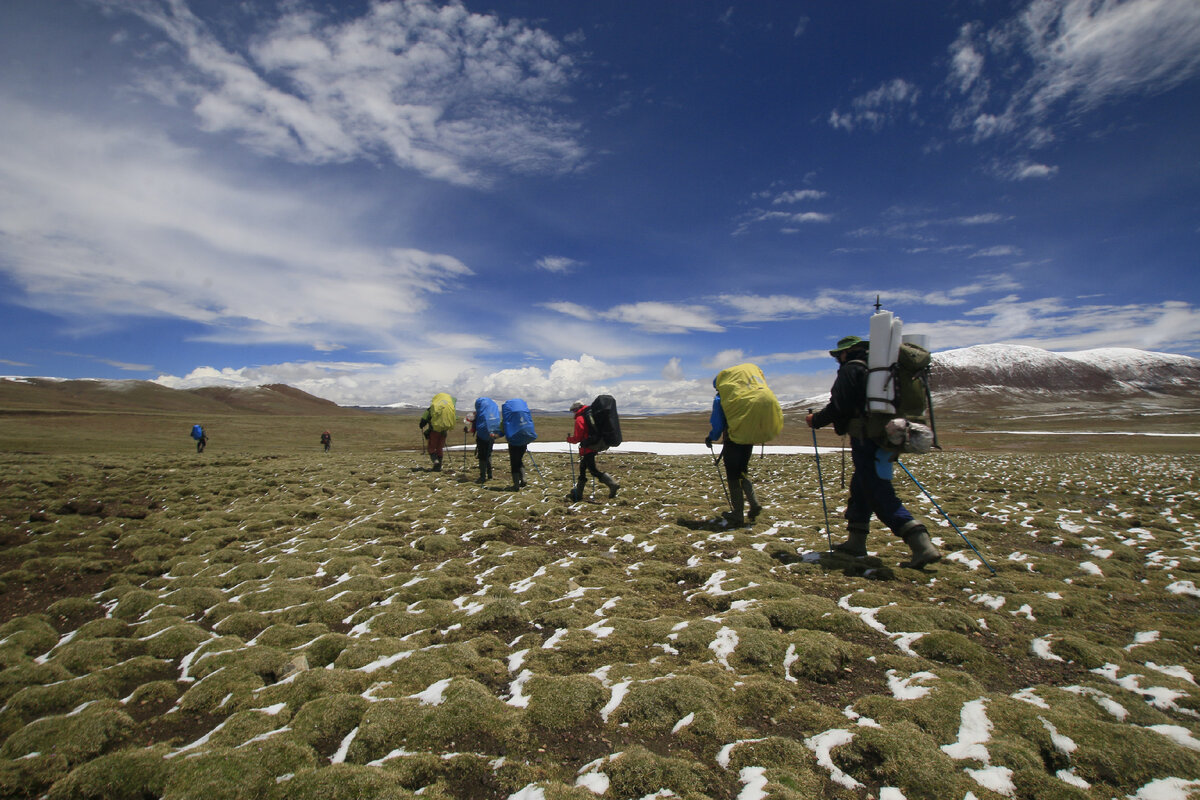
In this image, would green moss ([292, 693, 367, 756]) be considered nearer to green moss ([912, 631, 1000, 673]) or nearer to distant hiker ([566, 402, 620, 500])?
green moss ([912, 631, 1000, 673])

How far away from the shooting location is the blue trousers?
8289 mm

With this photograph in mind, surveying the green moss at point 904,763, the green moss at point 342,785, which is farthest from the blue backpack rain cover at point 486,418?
the green moss at point 904,763

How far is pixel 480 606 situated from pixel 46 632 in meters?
6.17

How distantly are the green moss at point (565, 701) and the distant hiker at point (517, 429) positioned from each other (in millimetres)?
12224

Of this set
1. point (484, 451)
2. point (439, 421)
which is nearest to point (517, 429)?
point (484, 451)

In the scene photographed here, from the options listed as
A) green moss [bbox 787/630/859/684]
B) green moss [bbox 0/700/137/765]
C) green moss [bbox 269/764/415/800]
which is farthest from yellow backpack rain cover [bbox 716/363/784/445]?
green moss [bbox 0/700/137/765]

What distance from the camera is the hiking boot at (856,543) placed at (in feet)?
29.7

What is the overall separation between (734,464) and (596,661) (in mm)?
6657

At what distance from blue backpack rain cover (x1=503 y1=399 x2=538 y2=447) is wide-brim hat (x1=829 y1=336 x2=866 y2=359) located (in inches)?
422

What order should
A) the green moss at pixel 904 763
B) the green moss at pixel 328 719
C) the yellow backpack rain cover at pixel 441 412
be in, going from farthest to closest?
the yellow backpack rain cover at pixel 441 412 → the green moss at pixel 328 719 → the green moss at pixel 904 763

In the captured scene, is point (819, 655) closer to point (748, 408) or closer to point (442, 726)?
point (442, 726)

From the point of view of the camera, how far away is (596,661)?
5688 mm

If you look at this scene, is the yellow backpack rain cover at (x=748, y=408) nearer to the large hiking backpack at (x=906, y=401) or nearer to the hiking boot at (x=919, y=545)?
the large hiking backpack at (x=906, y=401)

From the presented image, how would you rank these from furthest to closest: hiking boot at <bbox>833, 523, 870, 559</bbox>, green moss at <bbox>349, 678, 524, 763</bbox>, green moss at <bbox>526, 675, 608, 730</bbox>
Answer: hiking boot at <bbox>833, 523, 870, 559</bbox> → green moss at <bbox>526, 675, 608, 730</bbox> → green moss at <bbox>349, 678, 524, 763</bbox>
